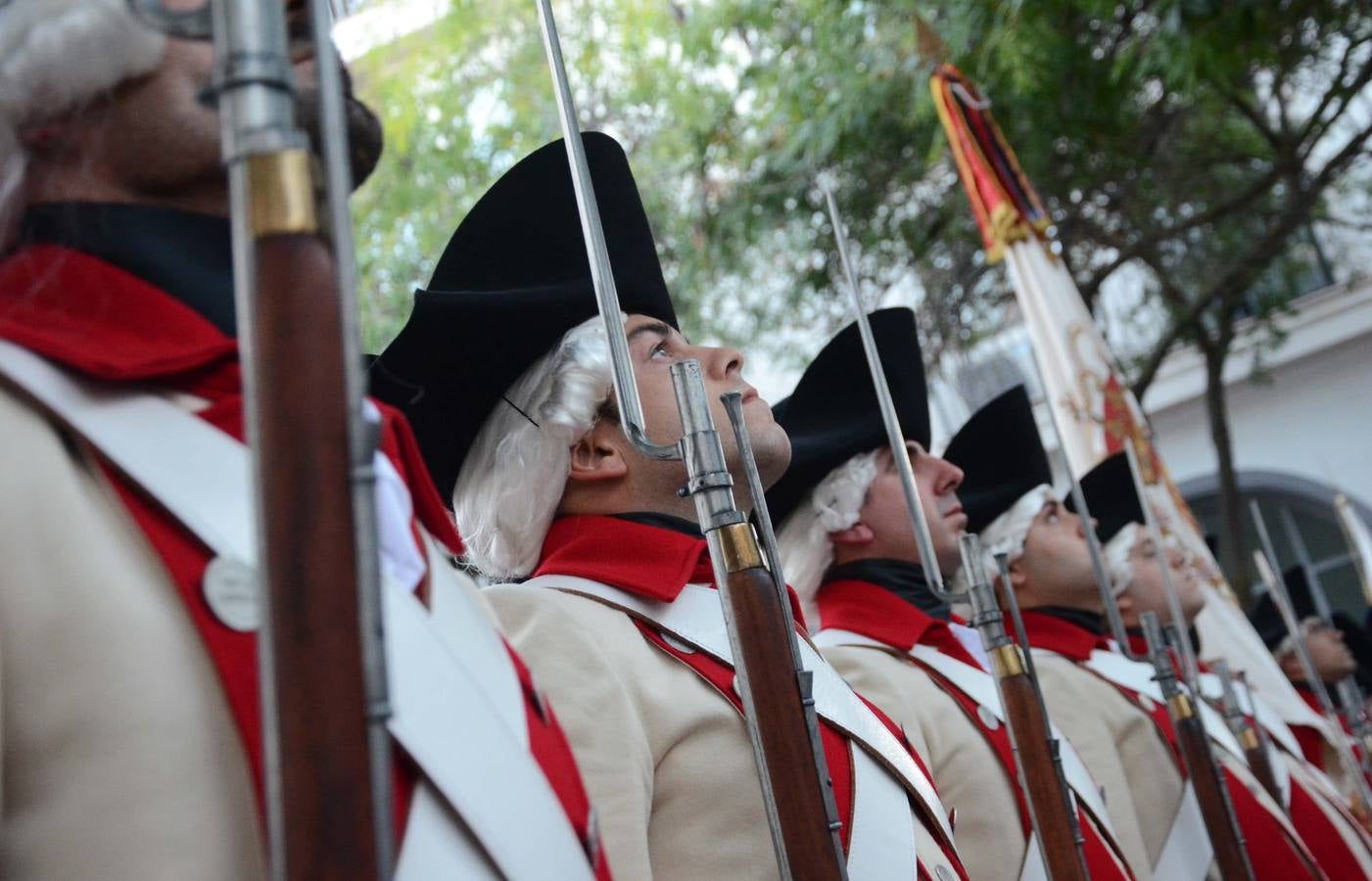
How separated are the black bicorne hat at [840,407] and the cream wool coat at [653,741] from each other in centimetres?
149

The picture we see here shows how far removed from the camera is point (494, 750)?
97 cm

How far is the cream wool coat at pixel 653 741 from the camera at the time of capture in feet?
5.04

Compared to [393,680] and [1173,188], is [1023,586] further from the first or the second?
[1173,188]

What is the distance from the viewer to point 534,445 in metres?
2.04

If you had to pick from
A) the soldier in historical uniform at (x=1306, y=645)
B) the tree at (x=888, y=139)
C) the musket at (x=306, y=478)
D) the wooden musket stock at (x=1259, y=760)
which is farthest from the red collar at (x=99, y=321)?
the soldier in historical uniform at (x=1306, y=645)

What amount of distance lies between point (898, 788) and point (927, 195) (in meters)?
6.60

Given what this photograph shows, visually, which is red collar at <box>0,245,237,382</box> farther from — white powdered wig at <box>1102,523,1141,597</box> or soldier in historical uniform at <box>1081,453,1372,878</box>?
white powdered wig at <box>1102,523,1141,597</box>

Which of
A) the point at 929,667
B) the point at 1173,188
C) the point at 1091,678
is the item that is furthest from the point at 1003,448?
the point at 1173,188

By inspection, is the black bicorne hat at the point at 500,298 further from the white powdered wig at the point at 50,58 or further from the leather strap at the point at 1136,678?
the leather strap at the point at 1136,678

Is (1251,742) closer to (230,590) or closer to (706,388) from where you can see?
(706,388)

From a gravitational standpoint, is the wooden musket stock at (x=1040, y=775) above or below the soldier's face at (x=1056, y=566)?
below

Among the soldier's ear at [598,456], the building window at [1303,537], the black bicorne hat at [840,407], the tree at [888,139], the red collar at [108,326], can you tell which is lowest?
the red collar at [108,326]

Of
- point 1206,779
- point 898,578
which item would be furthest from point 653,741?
point 1206,779

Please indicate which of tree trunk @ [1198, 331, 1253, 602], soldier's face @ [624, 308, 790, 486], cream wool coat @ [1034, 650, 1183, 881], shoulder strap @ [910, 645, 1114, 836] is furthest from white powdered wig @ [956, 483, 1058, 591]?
tree trunk @ [1198, 331, 1253, 602]
